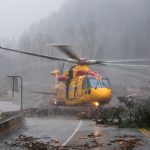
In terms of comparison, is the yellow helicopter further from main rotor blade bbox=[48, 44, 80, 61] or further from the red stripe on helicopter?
main rotor blade bbox=[48, 44, 80, 61]

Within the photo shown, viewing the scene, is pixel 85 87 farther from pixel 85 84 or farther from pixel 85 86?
pixel 85 84

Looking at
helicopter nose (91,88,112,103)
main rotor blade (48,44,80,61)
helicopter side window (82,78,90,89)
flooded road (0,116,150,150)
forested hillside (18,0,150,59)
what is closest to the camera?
flooded road (0,116,150,150)

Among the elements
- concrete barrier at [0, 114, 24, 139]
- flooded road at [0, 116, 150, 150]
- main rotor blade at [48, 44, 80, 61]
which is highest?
main rotor blade at [48, 44, 80, 61]

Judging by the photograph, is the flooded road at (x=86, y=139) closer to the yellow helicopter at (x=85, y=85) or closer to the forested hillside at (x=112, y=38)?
the yellow helicopter at (x=85, y=85)

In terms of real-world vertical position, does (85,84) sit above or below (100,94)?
above

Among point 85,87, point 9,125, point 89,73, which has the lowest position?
point 9,125

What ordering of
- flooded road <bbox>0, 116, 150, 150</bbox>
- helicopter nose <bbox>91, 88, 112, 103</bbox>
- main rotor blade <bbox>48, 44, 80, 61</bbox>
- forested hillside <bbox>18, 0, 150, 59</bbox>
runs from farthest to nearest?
forested hillside <bbox>18, 0, 150, 59</bbox>
helicopter nose <bbox>91, 88, 112, 103</bbox>
main rotor blade <bbox>48, 44, 80, 61</bbox>
flooded road <bbox>0, 116, 150, 150</bbox>

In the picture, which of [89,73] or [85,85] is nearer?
[85,85]

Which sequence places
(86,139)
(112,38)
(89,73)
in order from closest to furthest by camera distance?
(86,139), (89,73), (112,38)

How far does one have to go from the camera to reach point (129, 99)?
37.7 meters

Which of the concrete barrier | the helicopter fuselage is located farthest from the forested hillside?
the concrete barrier

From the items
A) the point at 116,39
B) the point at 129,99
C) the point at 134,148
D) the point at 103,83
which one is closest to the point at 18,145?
the point at 134,148

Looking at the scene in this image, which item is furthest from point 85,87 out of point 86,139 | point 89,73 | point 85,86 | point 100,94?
point 86,139

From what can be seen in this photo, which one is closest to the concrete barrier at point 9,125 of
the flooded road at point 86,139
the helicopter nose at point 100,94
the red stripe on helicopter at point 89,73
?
the flooded road at point 86,139
